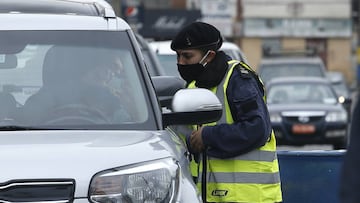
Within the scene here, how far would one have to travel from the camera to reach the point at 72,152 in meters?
4.36

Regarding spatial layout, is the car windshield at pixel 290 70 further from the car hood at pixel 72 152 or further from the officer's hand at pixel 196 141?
the car hood at pixel 72 152

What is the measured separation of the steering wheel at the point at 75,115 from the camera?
490 centimetres

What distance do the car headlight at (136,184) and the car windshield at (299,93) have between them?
14271mm

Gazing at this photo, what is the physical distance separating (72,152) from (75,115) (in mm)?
613

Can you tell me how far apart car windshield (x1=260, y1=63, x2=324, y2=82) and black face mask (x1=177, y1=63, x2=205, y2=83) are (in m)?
17.3

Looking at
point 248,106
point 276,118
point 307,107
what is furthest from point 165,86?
point 307,107

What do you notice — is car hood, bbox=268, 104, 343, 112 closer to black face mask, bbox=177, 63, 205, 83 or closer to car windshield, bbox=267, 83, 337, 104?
car windshield, bbox=267, 83, 337, 104

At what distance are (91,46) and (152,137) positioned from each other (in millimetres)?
758

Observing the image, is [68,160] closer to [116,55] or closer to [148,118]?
[148,118]

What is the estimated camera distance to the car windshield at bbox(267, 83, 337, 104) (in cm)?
1861

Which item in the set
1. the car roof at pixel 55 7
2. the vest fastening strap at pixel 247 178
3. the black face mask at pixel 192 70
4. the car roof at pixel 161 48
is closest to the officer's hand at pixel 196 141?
the vest fastening strap at pixel 247 178

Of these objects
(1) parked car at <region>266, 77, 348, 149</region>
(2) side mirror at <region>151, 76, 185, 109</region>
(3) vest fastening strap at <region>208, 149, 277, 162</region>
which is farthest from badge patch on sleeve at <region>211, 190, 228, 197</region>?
(1) parked car at <region>266, 77, 348, 149</region>

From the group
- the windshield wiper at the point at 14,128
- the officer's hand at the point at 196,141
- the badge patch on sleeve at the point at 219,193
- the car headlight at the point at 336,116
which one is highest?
the windshield wiper at the point at 14,128

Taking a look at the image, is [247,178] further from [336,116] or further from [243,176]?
[336,116]
